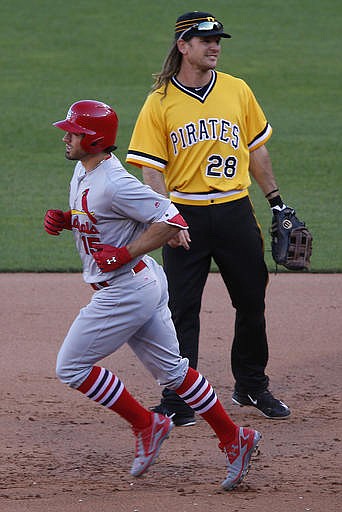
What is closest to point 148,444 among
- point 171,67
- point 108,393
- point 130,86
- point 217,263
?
point 108,393

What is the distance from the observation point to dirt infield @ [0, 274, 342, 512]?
4828 mm

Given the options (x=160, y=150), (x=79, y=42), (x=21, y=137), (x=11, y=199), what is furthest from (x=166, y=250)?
(x=79, y=42)

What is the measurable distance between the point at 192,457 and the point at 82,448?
56 cm

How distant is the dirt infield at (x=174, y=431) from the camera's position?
4.83 meters

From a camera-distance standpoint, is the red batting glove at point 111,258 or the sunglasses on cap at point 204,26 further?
the sunglasses on cap at point 204,26

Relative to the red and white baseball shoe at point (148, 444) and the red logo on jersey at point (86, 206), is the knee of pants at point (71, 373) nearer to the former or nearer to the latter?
the red and white baseball shoe at point (148, 444)

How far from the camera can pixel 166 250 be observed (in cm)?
586

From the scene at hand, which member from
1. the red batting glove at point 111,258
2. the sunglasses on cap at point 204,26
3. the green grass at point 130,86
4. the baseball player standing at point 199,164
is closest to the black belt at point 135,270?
the red batting glove at point 111,258

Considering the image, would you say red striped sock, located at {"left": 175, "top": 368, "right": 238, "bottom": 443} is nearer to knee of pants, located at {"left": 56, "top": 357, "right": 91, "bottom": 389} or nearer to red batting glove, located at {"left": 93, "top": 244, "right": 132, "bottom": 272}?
knee of pants, located at {"left": 56, "top": 357, "right": 91, "bottom": 389}

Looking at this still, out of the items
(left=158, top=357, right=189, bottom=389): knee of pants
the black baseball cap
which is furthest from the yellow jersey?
(left=158, top=357, right=189, bottom=389): knee of pants

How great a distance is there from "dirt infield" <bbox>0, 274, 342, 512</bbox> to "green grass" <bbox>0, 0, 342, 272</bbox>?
4.76 ft

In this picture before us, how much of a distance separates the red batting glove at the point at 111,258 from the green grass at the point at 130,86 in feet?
14.6

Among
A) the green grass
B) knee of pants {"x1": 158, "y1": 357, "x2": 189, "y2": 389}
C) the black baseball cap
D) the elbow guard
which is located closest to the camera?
the elbow guard

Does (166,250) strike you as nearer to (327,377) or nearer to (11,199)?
(327,377)
